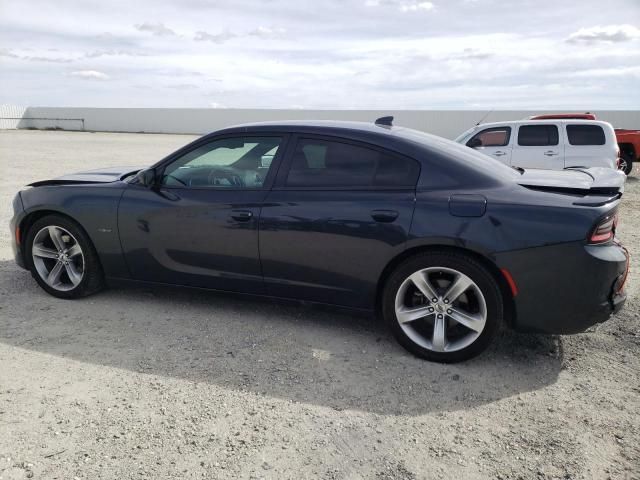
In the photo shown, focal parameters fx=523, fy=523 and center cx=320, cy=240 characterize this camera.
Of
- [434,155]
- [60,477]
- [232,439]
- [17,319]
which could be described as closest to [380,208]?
Result: [434,155]

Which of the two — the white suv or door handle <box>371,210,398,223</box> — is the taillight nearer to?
door handle <box>371,210,398,223</box>

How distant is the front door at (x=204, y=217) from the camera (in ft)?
12.8

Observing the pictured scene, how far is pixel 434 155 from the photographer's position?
3.59m

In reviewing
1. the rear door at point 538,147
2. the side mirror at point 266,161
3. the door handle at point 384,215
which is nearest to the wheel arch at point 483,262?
the door handle at point 384,215

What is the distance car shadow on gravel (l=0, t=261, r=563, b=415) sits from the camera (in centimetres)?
318

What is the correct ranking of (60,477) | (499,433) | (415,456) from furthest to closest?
(499,433), (415,456), (60,477)

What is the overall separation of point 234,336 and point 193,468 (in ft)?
4.79

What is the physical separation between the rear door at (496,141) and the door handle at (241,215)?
764 centimetres

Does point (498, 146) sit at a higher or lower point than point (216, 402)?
higher

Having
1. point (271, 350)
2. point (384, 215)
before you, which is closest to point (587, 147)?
point (384, 215)

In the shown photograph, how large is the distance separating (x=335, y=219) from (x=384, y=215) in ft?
1.14

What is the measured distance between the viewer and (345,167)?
148 inches

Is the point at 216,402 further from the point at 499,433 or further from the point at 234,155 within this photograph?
the point at 234,155

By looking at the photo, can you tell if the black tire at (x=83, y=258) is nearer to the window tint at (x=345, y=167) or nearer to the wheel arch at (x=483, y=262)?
the window tint at (x=345, y=167)
